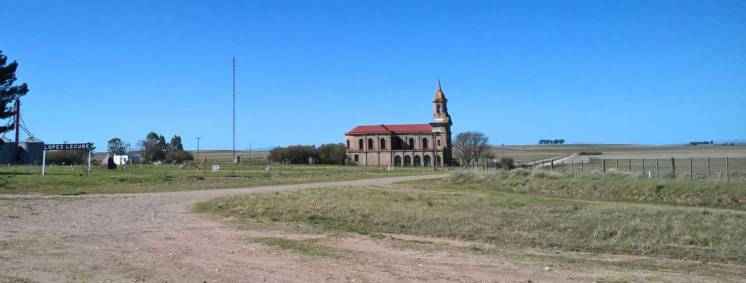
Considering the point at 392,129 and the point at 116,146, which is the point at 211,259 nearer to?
the point at 392,129

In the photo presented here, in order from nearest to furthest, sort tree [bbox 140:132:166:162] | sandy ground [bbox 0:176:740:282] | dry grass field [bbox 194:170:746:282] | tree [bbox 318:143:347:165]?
sandy ground [bbox 0:176:740:282]
dry grass field [bbox 194:170:746:282]
tree [bbox 318:143:347:165]
tree [bbox 140:132:166:162]

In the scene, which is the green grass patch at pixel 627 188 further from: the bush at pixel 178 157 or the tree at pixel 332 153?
the bush at pixel 178 157

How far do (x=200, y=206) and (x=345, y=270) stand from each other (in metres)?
13.5

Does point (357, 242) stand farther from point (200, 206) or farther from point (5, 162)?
point (5, 162)

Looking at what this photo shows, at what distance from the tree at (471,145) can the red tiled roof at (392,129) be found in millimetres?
6972

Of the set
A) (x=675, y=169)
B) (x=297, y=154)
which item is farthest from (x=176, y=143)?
(x=675, y=169)

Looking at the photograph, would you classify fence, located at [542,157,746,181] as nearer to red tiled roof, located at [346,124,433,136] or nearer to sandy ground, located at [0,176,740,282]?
sandy ground, located at [0,176,740,282]

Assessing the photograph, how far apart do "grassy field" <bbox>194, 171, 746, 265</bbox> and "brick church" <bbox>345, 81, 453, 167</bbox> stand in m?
80.6

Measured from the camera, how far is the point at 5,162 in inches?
3967

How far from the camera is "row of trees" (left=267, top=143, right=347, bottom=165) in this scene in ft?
400

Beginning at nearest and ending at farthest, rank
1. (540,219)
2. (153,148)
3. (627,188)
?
(540,219) → (627,188) → (153,148)

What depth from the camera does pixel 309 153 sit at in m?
126

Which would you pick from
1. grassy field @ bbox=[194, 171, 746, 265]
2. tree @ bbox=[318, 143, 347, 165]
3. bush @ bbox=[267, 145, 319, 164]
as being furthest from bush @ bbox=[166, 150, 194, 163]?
grassy field @ bbox=[194, 171, 746, 265]

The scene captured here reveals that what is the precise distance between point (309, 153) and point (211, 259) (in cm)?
11614
